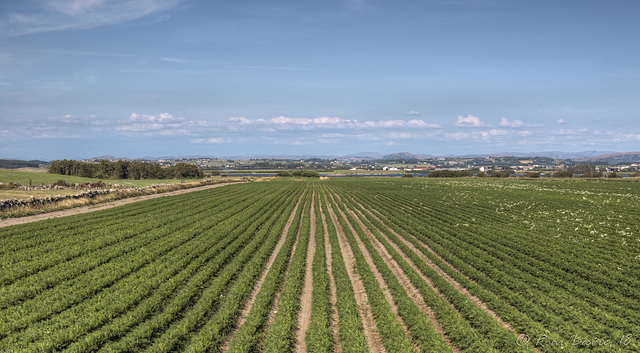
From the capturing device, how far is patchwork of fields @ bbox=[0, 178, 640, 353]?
901 centimetres

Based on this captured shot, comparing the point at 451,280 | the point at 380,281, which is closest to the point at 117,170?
the point at 380,281

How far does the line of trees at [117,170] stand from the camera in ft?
355

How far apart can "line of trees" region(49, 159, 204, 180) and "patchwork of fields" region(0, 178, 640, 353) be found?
104357mm

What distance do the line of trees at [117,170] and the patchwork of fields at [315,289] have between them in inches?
4109

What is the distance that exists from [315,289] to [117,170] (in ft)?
405

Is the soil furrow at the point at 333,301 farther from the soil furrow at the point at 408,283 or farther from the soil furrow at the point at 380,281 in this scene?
the soil furrow at the point at 408,283

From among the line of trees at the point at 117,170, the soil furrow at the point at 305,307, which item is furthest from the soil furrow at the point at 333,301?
the line of trees at the point at 117,170

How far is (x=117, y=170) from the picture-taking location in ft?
376

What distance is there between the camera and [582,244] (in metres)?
18.9

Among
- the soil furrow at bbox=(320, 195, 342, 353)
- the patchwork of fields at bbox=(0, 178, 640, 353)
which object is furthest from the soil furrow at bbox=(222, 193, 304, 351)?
the soil furrow at bbox=(320, 195, 342, 353)

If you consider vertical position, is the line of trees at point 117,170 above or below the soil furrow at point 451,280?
above

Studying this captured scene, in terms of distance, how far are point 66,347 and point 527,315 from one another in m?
13.2

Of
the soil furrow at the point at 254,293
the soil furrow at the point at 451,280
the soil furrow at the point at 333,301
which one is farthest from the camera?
the soil furrow at the point at 451,280

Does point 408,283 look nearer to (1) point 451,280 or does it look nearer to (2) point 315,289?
(1) point 451,280
